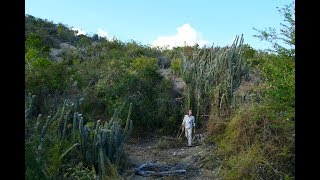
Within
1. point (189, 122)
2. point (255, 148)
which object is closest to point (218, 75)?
point (189, 122)

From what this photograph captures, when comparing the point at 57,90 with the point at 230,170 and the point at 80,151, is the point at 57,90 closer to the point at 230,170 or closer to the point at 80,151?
the point at 80,151

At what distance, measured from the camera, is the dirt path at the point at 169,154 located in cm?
1112

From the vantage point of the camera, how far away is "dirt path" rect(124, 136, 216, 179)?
36.5ft

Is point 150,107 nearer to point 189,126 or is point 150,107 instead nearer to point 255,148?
point 189,126

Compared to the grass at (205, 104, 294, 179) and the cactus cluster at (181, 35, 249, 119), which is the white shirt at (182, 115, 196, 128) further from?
Answer: the grass at (205, 104, 294, 179)

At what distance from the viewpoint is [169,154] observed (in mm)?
13180

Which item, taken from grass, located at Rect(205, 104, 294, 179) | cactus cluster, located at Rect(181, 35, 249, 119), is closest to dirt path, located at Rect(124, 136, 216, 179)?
grass, located at Rect(205, 104, 294, 179)

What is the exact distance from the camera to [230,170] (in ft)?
33.8

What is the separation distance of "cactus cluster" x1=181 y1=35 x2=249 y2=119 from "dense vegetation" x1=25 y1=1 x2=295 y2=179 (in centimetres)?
3

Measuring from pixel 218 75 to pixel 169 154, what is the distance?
331 centimetres

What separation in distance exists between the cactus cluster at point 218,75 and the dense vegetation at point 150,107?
32 mm
